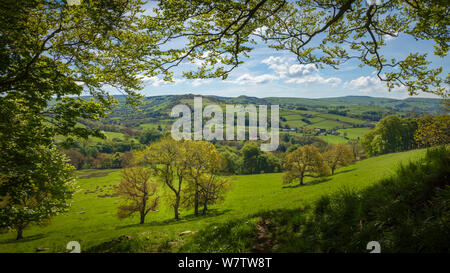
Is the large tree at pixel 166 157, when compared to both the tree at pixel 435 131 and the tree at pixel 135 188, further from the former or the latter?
the tree at pixel 435 131

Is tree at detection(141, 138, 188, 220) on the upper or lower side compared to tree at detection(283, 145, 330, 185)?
upper

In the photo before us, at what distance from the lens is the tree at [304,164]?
47688 mm

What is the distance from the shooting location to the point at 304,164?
48156 millimetres

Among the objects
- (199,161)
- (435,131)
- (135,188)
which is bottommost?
(135,188)

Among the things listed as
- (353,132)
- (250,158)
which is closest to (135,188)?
(250,158)

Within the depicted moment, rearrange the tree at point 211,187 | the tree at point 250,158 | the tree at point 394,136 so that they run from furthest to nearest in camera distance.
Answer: the tree at point 250,158
the tree at point 394,136
the tree at point 211,187

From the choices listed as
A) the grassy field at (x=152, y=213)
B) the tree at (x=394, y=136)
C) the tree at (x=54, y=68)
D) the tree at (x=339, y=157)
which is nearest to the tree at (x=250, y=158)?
the grassy field at (x=152, y=213)

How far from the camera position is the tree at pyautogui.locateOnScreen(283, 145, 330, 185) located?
156 feet

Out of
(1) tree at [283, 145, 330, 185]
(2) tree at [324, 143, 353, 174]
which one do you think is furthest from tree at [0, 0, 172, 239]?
(2) tree at [324, 143, 353, 174]

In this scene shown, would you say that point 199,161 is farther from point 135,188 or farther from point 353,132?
point 353,132

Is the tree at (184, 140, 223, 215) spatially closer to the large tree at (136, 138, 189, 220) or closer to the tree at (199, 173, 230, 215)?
the tree at (199, 173, 230, 215)

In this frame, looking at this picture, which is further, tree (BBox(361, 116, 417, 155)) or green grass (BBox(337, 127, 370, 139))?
green grass (BBox(337, 127, 370, 139))
